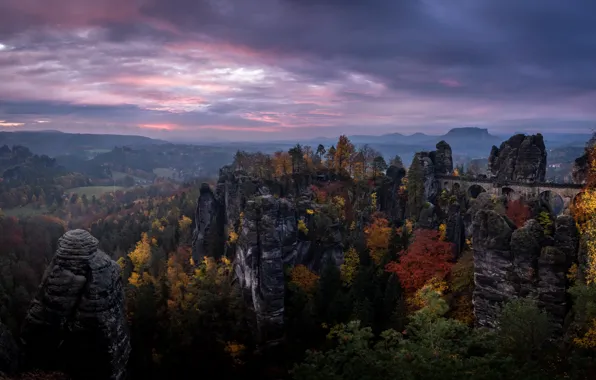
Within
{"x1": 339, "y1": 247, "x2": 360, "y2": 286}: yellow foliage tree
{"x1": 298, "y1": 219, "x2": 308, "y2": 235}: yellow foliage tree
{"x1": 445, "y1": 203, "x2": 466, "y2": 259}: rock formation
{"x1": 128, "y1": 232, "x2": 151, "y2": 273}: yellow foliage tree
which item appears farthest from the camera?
{"x1": 128, "y1": 232, "x2": 151, "y2": 273}: yellow foliage tree

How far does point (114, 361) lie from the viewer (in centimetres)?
2205

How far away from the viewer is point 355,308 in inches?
1460

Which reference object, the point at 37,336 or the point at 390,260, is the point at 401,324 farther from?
the point at 37,336

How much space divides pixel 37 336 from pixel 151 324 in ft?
72.9

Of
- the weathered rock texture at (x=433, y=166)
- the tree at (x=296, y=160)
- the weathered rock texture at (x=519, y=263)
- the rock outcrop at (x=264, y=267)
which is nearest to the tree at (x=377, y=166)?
the weathered rock texture at (x=433, y=166)

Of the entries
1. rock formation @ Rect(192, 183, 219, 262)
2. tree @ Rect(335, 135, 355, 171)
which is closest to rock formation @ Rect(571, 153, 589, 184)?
tree @ Rect(335, 135, 355, 171)

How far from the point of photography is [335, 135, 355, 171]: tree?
76.7m

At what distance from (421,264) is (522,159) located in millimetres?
38971

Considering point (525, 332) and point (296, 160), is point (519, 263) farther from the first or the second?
point (296, 160)

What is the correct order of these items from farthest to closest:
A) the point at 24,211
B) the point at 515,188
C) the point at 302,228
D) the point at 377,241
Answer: the point at 24,211 < the point at 515,188 < the point at 377,241 < the point at 302,228

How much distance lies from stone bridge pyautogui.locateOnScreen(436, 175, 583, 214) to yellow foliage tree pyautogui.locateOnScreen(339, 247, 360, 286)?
961 inches

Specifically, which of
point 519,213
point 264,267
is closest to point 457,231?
point 519,213

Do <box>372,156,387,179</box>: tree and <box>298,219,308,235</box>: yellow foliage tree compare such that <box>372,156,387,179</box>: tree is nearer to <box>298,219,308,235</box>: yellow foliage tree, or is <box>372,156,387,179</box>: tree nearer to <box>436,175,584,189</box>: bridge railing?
<box>436,175,584,189</box>: bridge railing

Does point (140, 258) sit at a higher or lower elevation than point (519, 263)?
lower
